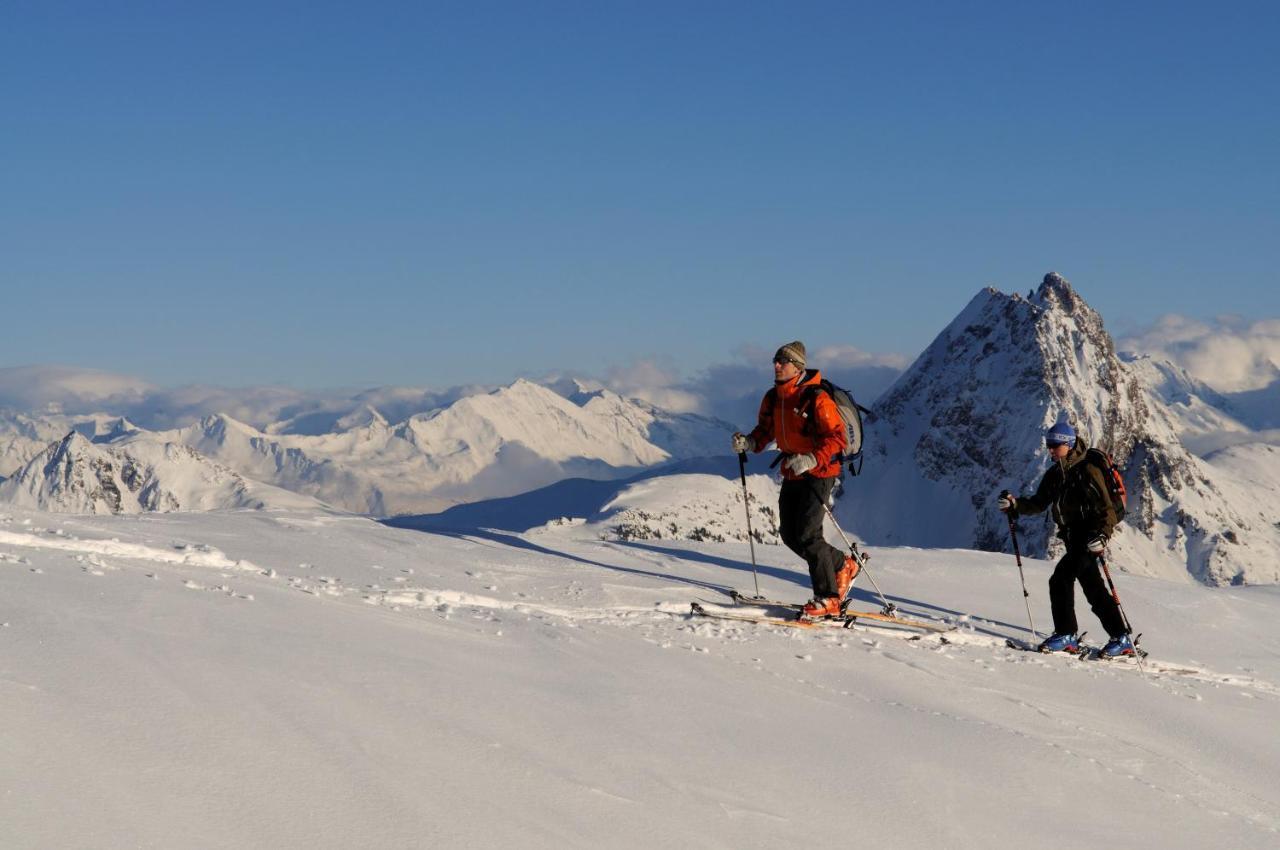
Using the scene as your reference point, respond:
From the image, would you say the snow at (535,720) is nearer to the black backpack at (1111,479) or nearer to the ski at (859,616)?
the ski at (859,616)

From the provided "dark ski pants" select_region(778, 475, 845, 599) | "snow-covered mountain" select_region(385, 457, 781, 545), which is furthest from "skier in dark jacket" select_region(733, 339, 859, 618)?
"snow-covered mountain" select_region(385, 457, 781, 545)

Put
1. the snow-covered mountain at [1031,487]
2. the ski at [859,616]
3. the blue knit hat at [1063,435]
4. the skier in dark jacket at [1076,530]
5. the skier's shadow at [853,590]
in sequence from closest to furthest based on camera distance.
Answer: the ski at [859,616]
the skier in dark jacket at [1076,530]
the blue knit hat at [1063,435]
the skier's shadow at [853,590]
the snow-covered mountain at [1031,487]

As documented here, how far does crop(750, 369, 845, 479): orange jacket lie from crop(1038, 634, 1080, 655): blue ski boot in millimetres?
2638

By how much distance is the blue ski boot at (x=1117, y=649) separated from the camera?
10.6 metres

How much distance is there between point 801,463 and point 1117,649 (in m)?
3.59

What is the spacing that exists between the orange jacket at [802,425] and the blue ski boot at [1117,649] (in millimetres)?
3116

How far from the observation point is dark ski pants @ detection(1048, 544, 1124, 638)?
10984 millimetres

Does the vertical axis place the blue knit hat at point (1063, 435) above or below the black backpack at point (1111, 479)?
above

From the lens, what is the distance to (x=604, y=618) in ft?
32.0

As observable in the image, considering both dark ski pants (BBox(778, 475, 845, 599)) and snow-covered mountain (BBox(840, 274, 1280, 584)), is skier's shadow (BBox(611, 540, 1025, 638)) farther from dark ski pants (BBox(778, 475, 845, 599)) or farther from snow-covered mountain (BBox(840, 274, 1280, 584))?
snow-covered mountain (BBox(840, 274, 1280, 584))

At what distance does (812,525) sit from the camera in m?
10.7

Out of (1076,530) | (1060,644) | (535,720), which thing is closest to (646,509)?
(1076,530)

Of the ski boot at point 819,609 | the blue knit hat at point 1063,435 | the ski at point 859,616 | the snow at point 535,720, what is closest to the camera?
the snow at point 535,720

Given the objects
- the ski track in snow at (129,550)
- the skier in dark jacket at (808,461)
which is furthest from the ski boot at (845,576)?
the ski track in snow at (129,550)
